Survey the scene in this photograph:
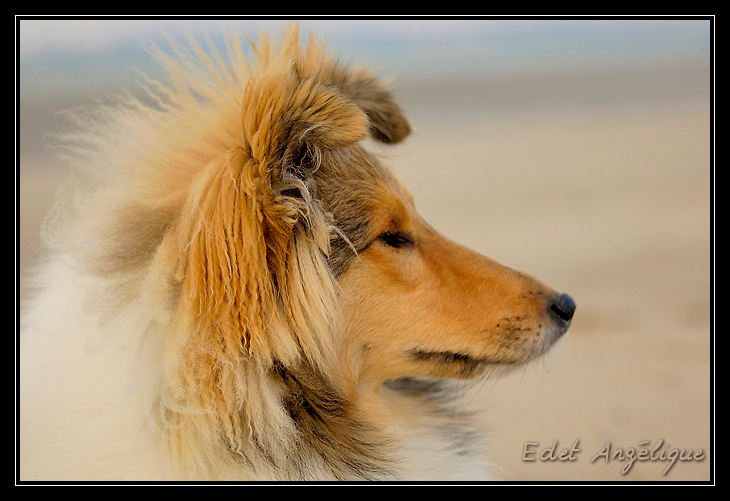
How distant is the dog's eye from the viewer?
244cm

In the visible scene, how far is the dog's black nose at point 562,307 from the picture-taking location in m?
2.62

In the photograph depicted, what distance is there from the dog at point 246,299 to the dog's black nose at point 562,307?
11 mm

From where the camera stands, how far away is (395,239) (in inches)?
97.3

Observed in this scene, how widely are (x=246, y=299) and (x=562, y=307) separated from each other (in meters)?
1.30

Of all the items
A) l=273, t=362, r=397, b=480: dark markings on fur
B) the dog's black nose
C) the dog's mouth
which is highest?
the dog's black nose

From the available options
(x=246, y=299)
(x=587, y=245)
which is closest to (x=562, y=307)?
(x=246, y=299)

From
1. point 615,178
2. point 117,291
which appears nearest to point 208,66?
point 117,291

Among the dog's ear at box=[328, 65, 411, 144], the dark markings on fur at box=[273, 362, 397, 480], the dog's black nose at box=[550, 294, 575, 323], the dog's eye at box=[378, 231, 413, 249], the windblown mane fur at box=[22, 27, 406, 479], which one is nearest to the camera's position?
the windblown mane fur at box=[22, 27, 406, 479]

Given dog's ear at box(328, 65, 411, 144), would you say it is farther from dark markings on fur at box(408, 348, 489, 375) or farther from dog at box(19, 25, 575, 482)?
dark markings on fur at box(408, 348, 489, 375)

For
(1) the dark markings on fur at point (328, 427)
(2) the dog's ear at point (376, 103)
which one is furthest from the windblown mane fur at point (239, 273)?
(2) the dog's ear at point (376, 103)

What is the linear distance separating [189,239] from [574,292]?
5.81m

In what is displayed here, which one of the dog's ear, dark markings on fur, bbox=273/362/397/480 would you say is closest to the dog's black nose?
dark markings on fur, bbox=273/362/397/480

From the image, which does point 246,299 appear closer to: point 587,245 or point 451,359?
point 451,359

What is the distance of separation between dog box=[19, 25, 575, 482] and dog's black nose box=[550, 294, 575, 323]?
0.01 meters
